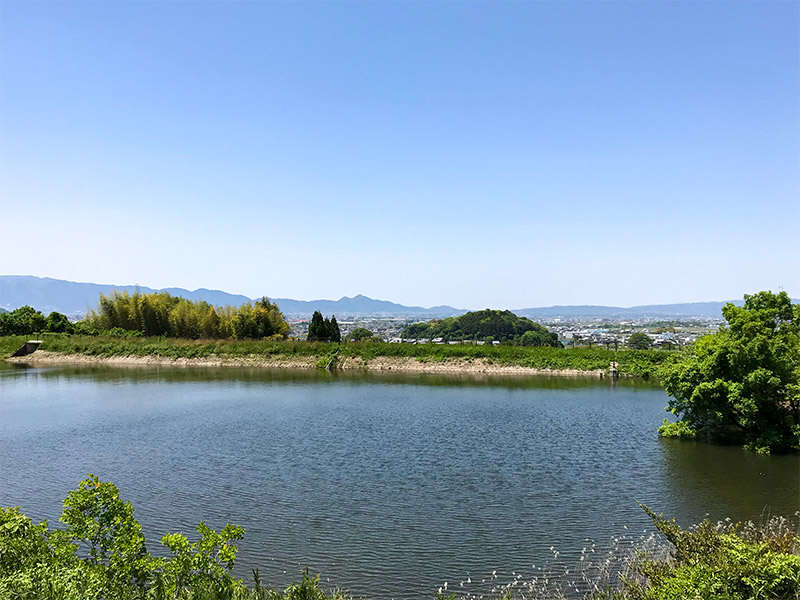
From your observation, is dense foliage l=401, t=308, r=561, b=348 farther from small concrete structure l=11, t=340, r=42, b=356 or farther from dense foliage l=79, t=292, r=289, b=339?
small concrete structure l=11, t=340, r=42, b=356

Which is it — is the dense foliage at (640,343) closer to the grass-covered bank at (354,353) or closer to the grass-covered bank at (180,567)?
the grass-covered bank at (354,353)

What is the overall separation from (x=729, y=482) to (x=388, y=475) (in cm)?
831

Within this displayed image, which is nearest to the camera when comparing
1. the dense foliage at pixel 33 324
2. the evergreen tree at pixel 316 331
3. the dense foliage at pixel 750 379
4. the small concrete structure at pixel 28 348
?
the dense foliage at pixel 750 379

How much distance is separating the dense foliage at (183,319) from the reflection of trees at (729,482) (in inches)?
1550

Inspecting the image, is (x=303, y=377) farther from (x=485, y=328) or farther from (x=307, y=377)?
(x=485, y=328)

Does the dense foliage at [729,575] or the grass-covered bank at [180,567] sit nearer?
the dense foliage at [729,575]

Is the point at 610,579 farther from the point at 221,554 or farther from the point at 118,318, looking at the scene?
the point at 118,318

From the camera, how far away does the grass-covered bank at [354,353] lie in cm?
3800

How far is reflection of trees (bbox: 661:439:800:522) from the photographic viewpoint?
11.6 metres

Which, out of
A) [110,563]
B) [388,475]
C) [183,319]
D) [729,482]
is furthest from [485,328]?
[110,563]

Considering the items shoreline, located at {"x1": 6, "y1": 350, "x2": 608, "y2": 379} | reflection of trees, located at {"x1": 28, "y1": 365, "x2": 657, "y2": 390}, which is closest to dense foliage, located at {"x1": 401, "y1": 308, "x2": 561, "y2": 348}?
shoreline, located at {"x1": 6, "y1": 350, "x2": 608, "y2": 379}

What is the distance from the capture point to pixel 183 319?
51.8m

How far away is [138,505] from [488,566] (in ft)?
25.1

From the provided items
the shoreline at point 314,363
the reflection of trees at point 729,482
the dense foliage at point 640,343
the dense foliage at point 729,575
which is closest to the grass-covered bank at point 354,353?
the shoreline at point 314,363
